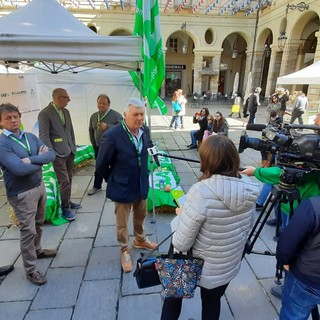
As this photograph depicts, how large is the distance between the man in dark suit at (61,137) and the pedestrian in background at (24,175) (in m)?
0.88

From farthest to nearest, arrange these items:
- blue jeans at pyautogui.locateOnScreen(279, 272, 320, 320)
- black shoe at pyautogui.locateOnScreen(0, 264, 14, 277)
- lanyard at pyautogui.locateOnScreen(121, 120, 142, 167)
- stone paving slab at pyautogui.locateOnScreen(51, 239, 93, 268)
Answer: stone paving slab at pyautogui.locateOnScreen(51, 239, 93, 268), black shoe at pyautogui.locateOnScreen(0, 264, 14, 277), lanyard at pyautogui.locateOnScreen(121, 120, 142, 167), blue jeans at pyautogui.locateOnScreen(279, 272, 320, 320)

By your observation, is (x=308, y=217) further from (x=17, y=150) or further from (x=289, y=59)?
(x=289, y=59)

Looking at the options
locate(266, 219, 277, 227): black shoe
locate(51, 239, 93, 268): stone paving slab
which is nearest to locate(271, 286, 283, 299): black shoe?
locate(266, 219, 277, 227): black shoe

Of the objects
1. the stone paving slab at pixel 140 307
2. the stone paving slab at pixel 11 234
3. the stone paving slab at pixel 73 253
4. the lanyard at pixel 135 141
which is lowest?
the stone paving slab at pixel 11 234

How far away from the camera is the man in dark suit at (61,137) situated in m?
3.10

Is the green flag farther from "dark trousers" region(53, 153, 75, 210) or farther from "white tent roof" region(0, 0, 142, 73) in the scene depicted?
"dark trousers" region(53, 153, 75, 210)

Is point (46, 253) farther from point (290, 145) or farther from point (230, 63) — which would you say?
point (230, 63)

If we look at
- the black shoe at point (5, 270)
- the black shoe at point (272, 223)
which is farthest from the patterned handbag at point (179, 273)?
the black shoe at point (272, 223)

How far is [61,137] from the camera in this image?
3.23m

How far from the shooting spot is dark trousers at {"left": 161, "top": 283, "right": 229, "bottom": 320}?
5.05 ft

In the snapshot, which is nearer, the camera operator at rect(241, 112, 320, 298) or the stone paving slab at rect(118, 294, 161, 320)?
the camera operator at rect(241, 112, 320, 298)

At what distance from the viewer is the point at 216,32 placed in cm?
2153

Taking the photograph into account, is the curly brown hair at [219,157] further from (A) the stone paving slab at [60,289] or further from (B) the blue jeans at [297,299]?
(A) the stone paving slab at [60,289]

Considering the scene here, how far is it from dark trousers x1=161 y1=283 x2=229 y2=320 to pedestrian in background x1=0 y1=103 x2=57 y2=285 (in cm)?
137
